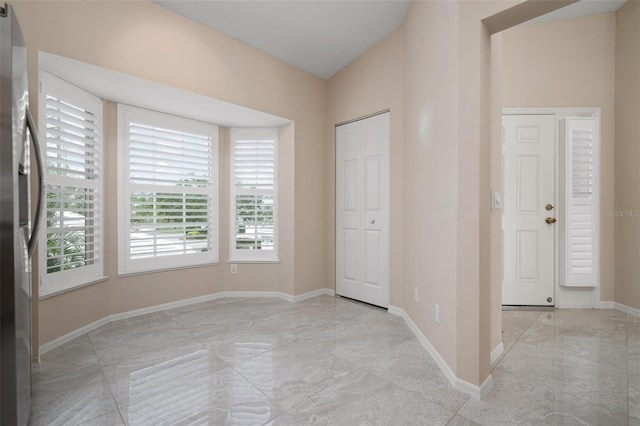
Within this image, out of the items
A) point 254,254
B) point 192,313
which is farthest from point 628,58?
point 192,313

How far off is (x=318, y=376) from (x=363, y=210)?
6.58 ft

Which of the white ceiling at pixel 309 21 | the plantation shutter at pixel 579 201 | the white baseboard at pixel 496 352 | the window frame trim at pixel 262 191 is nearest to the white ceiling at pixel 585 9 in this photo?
the white ceiling at pixel 309 21

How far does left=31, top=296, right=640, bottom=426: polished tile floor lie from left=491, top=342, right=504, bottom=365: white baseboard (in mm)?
55

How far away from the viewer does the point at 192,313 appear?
3.21m

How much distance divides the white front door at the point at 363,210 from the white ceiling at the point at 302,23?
85 centimetres

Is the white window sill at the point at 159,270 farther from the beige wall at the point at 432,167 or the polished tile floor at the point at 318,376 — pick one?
the beige wall at the point at 432,167

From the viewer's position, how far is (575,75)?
3.41 m

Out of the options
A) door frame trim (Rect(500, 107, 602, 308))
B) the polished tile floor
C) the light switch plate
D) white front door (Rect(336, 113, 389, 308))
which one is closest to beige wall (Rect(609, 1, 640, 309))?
door frame trim (Rect(500, 107, 602, 308))

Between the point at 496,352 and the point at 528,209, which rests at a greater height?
the point at 528,209

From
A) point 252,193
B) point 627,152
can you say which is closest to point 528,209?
point 627,152

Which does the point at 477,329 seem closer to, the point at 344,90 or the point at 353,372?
the point at 353,372

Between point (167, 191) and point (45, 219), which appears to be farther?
point (167, 191)

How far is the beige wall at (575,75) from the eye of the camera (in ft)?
11.1

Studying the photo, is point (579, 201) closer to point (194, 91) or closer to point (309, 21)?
point (309, 21)
